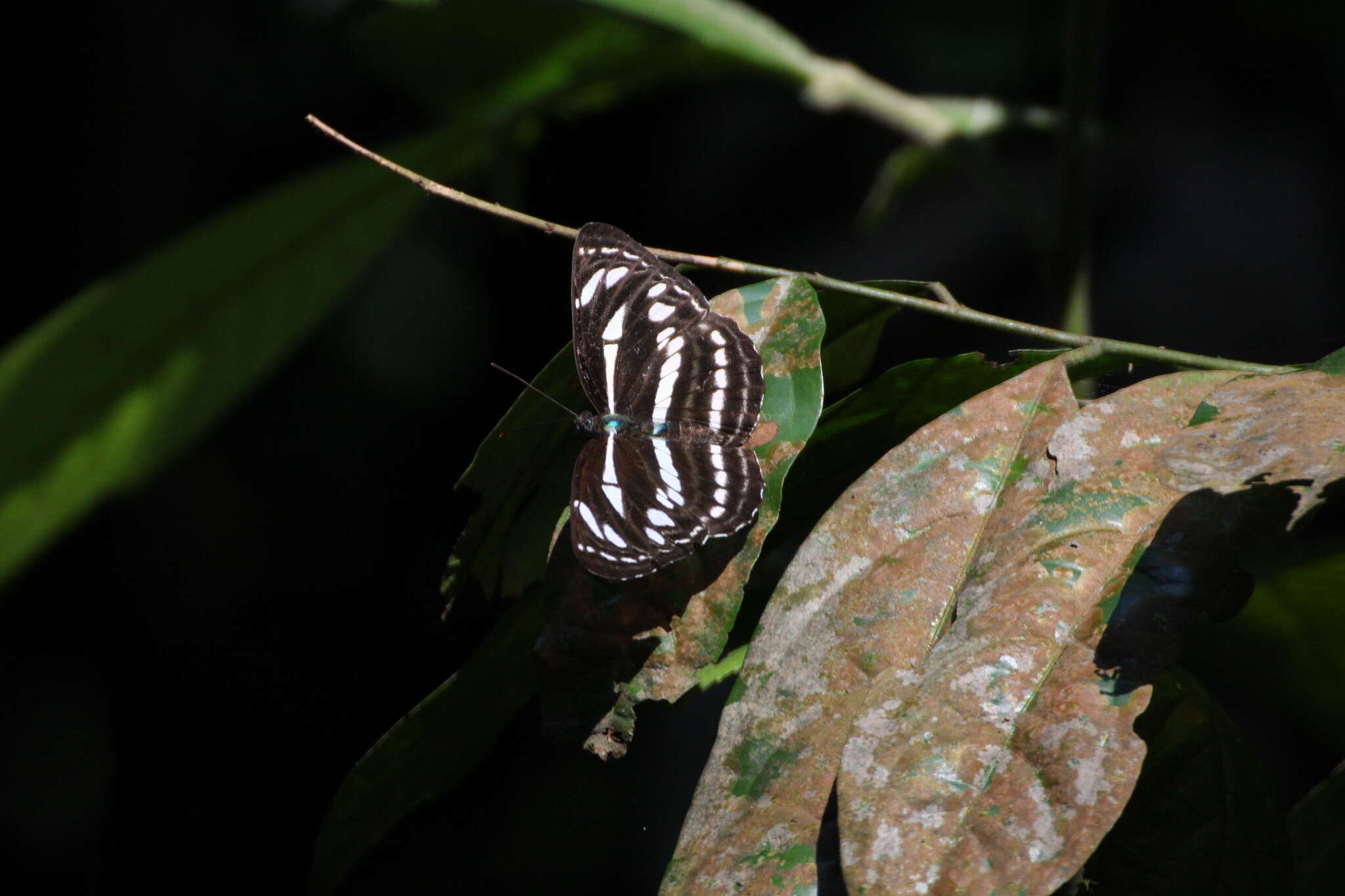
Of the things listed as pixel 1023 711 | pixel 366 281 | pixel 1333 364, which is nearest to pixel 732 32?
pixel 1333 364

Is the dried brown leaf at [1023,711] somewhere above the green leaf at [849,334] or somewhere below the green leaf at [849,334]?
below

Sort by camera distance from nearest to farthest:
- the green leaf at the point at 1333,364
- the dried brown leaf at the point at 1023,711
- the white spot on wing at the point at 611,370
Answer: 1. the dried brown leaf at the point at 1023,711
2. the green leaf at the point at 1333,364
3. the white spot on wing at the point at 611,370

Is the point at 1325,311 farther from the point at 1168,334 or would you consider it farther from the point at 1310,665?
the point at 1310,665

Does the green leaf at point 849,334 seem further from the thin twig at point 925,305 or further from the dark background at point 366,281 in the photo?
the dark background at point 366,281

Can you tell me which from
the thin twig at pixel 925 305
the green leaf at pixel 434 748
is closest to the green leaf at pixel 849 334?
the thin twig at pixel 925 305

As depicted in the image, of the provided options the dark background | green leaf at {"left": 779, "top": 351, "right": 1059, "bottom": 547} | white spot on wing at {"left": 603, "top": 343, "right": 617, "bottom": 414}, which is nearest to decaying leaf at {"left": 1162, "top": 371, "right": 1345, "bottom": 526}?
green leaf at {"left": 779, "top": 351, "right": 1059, "bottom": 547}

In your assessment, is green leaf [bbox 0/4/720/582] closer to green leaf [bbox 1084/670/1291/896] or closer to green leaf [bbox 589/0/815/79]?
green leaf [bbox 589/0/815/79]
